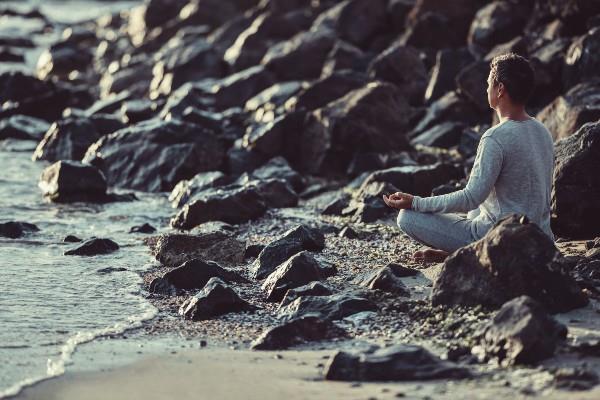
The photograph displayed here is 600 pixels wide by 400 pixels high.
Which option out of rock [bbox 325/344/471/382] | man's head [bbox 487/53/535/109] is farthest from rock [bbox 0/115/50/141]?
rock [bbox 325/344/471/382]

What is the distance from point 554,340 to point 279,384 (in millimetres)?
1394

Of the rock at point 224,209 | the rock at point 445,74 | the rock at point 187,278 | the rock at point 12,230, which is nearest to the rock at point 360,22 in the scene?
the rock at point 445,74

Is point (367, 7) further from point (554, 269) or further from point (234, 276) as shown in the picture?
point (554, 269)

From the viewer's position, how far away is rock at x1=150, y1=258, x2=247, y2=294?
A: 732 centimetres

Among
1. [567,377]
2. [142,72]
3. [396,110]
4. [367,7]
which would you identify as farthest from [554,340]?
[142,72]

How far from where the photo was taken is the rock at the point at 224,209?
33.7 ft

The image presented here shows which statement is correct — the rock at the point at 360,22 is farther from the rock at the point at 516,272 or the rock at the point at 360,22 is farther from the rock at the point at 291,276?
the rock at the point at 516,272

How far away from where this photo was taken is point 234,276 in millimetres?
7484

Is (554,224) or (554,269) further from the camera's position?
(554,224)

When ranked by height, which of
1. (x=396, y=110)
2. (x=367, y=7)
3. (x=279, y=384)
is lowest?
(x=279, y=384)

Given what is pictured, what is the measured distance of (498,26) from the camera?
648 inches

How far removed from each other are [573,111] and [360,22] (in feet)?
31.4

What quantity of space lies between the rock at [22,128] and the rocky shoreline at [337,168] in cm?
5

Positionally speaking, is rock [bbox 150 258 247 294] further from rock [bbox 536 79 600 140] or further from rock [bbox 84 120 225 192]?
rock [bbox 84 120 225 192]
